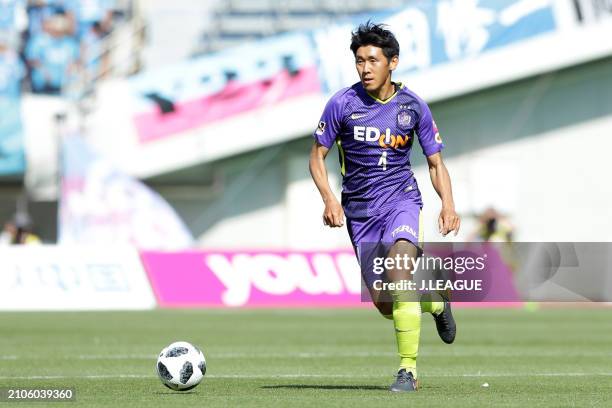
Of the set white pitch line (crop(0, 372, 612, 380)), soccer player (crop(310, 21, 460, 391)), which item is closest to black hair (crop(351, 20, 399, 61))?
soccer player (crop(310, 21, 460, 391))

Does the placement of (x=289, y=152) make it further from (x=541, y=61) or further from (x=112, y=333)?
(x=112, y=333)

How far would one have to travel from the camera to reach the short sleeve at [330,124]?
28.7 feet

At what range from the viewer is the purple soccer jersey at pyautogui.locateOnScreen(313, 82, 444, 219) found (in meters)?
8.72

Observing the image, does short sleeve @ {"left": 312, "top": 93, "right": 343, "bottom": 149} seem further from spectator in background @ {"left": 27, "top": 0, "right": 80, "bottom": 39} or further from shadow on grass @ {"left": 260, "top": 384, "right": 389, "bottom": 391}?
spectator in background @ {"left": 27, "top": 0, "right": 80, "bottom": 39}

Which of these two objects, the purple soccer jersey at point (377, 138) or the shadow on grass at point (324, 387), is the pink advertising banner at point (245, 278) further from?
the purple soccer jersey at point (377, 138)

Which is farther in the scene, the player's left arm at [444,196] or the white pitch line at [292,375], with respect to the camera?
the white pitch line at [292,375]

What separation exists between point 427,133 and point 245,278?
573 inches

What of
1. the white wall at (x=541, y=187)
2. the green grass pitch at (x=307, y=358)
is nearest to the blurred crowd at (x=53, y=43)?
the white wall at (x=541, y=187)

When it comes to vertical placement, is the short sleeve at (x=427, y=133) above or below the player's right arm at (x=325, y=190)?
above

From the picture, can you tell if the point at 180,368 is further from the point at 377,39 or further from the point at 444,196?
the point at 377,39

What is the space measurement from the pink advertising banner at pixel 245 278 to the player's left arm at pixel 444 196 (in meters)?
14.3

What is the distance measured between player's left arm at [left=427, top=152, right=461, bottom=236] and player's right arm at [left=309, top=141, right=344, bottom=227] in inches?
24.5

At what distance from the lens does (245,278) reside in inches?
912

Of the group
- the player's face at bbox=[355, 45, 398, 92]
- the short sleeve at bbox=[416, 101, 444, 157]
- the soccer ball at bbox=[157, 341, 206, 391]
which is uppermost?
the player's face at bbox=[355, 45, 398, 92]
